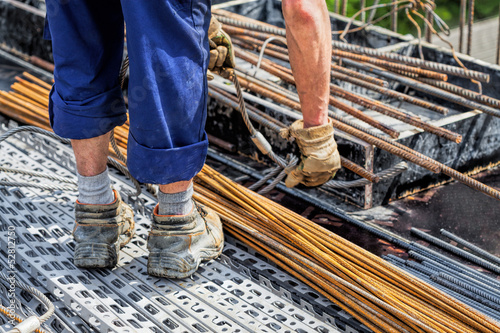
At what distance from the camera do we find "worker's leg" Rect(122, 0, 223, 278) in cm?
191

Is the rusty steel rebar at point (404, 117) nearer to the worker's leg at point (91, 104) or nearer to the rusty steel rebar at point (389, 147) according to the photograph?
the rusty steel rebar at point (389, 147)

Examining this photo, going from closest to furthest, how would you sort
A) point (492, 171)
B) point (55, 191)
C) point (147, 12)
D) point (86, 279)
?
point (147, 12) < point (86, 279) < point (55, 191) < point (492, 171)

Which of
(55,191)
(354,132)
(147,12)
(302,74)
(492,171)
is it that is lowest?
(492,171)

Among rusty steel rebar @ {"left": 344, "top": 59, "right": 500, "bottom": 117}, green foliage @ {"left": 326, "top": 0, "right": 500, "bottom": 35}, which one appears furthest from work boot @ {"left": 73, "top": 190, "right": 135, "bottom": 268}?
green foliage @ {"left": 326, "top": 0, "right": 500, "bottom": 35}

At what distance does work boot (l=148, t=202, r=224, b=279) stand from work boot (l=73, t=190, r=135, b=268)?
→ 0.49 ft

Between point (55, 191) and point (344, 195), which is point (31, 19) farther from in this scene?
point (344, 195)

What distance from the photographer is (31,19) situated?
4.64 m

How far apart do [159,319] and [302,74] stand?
0.95m

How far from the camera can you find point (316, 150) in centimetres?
219

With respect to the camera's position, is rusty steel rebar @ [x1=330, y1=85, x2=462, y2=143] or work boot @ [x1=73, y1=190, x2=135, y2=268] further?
rusty steel rebar @ [x1=330, y1=85, x2=462, y2=143]

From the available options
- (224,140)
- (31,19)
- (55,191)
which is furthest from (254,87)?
(31,19)

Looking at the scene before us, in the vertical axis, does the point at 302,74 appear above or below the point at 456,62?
above

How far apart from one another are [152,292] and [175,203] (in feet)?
1.08

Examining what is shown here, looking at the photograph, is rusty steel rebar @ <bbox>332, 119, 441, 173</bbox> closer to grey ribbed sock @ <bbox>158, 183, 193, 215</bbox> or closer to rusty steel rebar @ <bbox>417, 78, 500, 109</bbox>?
rusty steel rebar @ <bbox>417, 78, 500, 109</bbox>
